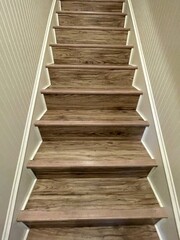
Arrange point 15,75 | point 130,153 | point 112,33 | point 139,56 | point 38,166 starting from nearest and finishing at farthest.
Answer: point 15,75 < point 38,166 < point 130,153 < point 139,56 < point 112,33

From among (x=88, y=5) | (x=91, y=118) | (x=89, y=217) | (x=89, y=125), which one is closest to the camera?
(x=89, y=217)

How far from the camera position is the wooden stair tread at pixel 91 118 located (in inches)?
55.9

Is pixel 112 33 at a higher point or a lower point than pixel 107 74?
higher

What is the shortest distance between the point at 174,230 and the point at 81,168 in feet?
2.03


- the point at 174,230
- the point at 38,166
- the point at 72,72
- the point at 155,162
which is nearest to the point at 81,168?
the point at 38,166

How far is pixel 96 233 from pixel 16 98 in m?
0.92

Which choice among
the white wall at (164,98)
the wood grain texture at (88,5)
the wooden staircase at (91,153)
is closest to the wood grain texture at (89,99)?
the wooden staircase at (91,153)

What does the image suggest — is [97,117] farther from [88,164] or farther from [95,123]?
[88,164]

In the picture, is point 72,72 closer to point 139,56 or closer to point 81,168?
point 139,56

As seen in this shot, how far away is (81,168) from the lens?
4.08ft

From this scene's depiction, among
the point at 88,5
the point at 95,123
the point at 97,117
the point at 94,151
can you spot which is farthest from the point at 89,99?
the point at 88,5

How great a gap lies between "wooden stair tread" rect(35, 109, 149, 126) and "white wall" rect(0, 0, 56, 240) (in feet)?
0.40

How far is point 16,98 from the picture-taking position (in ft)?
3.54

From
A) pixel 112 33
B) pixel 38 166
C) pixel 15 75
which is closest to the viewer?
pixel 15 75
